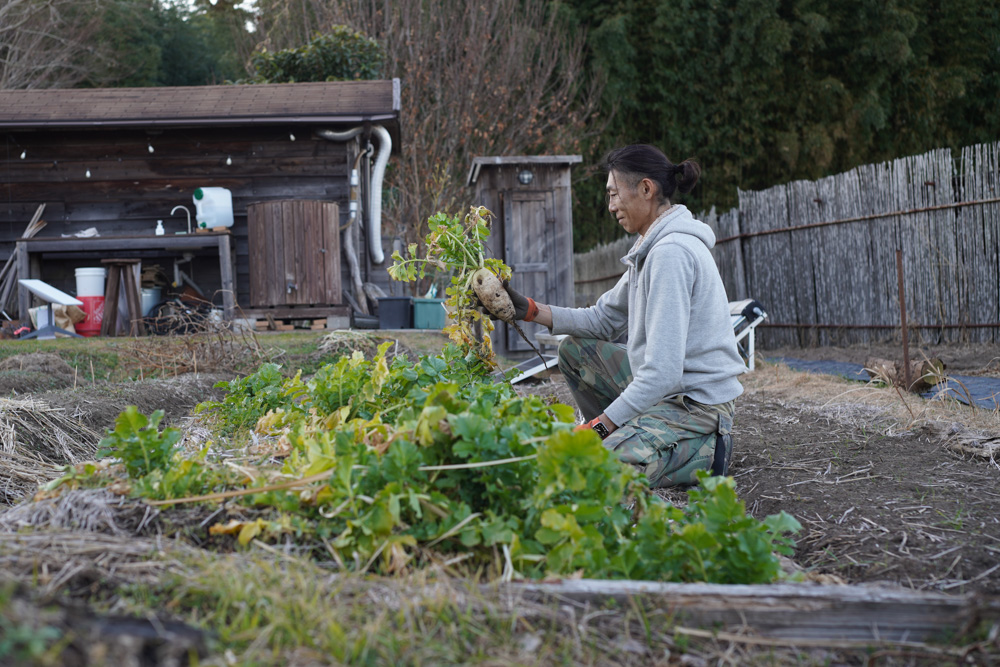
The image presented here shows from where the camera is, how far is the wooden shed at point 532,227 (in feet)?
29.9

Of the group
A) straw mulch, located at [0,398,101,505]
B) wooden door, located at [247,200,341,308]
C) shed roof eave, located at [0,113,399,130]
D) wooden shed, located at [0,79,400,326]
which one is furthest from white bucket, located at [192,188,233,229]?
straw mulch, located at [0,398,101,505]

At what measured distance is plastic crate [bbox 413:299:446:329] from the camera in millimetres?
10016

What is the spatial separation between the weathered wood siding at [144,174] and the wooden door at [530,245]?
9.25ft

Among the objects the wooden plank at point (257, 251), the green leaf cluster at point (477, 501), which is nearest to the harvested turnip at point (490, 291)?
the green leaf cluster at point (477, 501)

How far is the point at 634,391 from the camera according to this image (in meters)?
2.79

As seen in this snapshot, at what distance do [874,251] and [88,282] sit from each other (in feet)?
30.0

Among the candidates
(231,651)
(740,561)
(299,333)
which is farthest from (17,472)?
(299,333)

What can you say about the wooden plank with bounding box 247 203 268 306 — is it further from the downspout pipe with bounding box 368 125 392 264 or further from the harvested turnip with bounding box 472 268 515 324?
Answer: the harvested turnip with bounding box 472 268 515 324

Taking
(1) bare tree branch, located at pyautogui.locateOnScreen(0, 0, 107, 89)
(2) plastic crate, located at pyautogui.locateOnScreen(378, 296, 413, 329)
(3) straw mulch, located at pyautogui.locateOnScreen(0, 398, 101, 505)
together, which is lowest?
(3) straw mulch, located at pyautogui.locateOnScreen(0, 398, 101, 505)

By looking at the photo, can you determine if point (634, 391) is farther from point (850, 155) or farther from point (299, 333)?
point (850, 155)

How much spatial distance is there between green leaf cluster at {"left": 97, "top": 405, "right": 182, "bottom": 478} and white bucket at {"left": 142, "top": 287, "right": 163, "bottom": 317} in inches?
335

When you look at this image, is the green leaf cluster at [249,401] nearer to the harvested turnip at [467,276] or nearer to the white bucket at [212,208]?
the harvested turnip at [467,276]

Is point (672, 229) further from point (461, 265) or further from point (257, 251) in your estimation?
point (257, 251)

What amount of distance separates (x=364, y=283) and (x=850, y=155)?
11.6 metres
